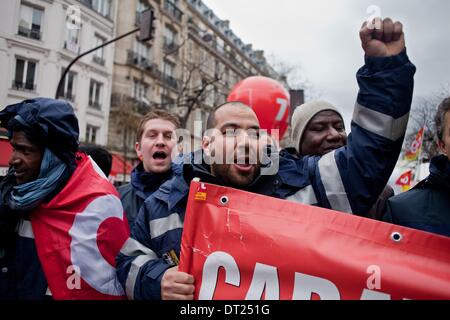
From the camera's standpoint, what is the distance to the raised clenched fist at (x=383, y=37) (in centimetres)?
128

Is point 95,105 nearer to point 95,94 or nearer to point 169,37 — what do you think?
point 95,94

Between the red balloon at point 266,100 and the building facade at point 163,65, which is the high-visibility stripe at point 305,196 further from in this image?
the building facade at point 163,65

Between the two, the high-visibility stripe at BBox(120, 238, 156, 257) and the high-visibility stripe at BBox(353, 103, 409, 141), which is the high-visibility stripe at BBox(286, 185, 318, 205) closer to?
the high-visibility stripe at BBox(353, 103, 409, 141)

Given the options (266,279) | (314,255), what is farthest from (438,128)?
(266,279)

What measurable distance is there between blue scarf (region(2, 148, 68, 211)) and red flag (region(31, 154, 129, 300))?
70 millimetres

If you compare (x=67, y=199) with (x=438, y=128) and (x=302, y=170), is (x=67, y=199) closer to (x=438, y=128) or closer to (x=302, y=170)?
(x=302, y=170)

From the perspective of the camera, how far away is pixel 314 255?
124cm

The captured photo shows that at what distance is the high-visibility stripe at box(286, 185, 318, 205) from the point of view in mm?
1457

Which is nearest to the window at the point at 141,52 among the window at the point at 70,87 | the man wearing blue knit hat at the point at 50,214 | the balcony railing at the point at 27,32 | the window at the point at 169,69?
the window at the point at 169,69

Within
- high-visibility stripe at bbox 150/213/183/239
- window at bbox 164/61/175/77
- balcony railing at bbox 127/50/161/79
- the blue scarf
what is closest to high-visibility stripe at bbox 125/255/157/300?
high-visibility stripe at bbox 150/213/183/239

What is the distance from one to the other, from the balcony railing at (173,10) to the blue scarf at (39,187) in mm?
26761

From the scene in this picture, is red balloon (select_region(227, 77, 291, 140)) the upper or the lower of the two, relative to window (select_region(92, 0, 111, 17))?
lower

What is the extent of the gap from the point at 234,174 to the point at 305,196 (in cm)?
35

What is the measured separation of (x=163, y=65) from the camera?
25.9 metres
